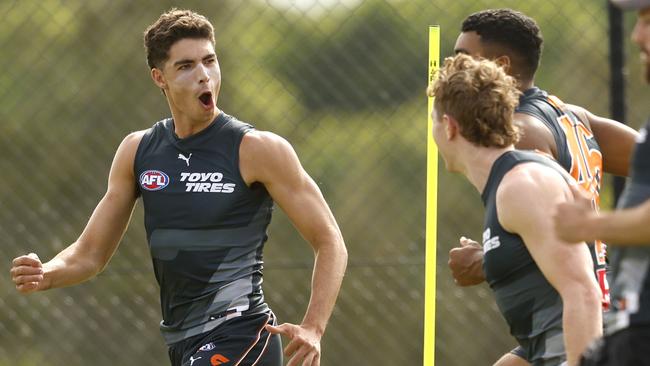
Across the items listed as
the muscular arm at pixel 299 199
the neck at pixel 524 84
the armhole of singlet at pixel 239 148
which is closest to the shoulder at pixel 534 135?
the neck at pixel 524 84

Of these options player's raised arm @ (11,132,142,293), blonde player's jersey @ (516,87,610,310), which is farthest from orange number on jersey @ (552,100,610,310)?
player's raised arm @ (11,132,142,293)

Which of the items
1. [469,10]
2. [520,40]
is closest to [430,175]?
[520,40]

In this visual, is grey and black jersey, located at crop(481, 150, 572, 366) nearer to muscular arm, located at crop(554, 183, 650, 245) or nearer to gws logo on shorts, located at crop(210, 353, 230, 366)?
muscular arm, located at crop(554, 183, 650, 245)

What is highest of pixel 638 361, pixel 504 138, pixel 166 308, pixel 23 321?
pixel 504 138

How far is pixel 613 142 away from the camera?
4641 millimetres

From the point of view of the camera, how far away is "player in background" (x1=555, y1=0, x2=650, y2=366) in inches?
113

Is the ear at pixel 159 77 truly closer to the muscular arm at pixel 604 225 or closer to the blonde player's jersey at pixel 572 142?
the blonde player's jersey at pixel 572 142

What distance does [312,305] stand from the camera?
4.42m

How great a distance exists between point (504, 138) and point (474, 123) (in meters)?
0.10

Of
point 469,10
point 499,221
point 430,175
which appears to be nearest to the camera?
point 499,221

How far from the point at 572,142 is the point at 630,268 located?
1.19 metres

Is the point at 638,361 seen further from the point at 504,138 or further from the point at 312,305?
the point at 312,305

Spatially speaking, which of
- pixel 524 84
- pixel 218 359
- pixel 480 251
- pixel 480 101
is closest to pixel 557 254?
pixel 480 101

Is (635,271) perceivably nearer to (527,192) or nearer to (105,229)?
(527,192)
